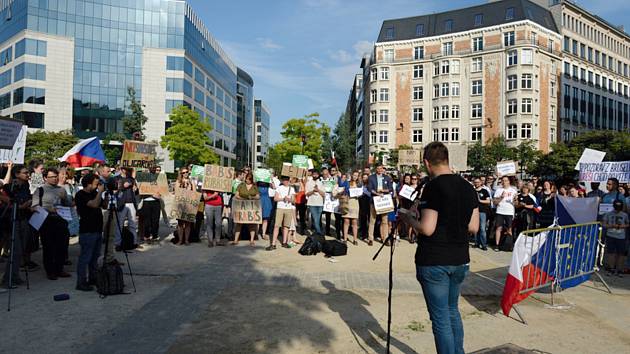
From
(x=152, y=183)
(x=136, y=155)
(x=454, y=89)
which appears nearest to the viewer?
(x=152, y=183)

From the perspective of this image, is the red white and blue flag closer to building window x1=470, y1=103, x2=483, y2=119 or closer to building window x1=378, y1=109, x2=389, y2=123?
building window x1=470, y1=103, x2=483, y2=119

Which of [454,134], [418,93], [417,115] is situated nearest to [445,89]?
[418,93]

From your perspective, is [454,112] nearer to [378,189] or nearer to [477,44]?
[477,44]

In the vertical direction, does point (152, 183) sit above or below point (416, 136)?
below

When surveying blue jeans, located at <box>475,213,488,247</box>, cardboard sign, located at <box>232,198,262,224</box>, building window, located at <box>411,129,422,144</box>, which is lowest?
blue jeans, located at <box>475,213,488,247</box>

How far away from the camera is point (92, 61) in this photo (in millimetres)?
60500

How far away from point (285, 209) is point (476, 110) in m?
53.1

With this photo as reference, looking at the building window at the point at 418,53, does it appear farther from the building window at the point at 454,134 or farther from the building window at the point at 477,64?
the building window at the point at 454,134

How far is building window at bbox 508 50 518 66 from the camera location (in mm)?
55125

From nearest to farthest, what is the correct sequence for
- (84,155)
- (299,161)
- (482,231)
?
(84,155) < (482,231) < (299,161)

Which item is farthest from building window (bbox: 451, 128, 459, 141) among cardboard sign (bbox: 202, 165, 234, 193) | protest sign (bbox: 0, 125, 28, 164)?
protest sign (bbox: 0, 125, 28, 164)

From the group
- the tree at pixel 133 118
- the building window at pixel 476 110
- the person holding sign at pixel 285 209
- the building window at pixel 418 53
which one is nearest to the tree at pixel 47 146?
the tree at pixel 133 118

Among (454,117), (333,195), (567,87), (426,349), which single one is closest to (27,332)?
(426,349)

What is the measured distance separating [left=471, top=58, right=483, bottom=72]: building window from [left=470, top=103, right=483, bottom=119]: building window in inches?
181
